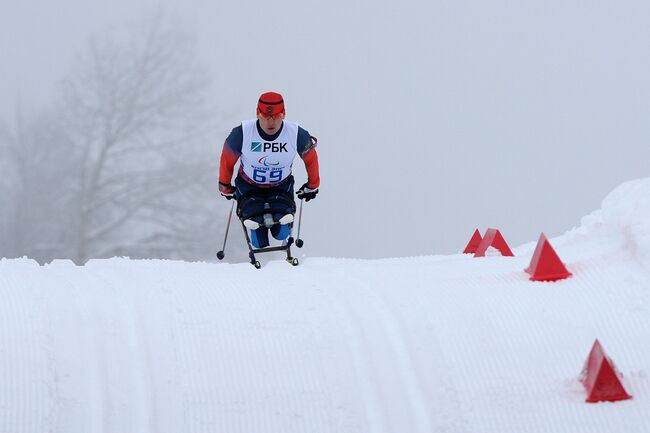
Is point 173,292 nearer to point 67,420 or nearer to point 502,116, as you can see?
point 67,420

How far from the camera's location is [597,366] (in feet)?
19.3

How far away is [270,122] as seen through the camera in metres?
8.67

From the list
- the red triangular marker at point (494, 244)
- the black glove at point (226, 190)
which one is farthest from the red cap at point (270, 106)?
the red triangular marker at point (494, 244)

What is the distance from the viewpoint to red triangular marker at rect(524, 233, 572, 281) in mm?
6918

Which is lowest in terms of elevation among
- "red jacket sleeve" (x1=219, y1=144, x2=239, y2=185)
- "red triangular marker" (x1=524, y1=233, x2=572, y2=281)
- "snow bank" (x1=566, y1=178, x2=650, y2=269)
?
"red triangular marker" (x1=524, y1=233, x2=572, y2=281)

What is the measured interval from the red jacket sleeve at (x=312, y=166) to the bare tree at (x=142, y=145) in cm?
2151

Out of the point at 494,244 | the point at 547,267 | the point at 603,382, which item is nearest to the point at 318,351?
the point at 603,382

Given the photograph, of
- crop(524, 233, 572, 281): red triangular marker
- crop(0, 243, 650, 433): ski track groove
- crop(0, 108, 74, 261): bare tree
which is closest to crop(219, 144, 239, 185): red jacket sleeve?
crop(0, 243, 650, 433): ski track groove

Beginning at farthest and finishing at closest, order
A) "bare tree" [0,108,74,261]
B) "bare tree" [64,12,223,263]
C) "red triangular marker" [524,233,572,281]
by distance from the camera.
Result: "bare tree" [0,108,74,261], "bare tree" [64,12,223,263], "red triangular marker" [524,233,572,281]

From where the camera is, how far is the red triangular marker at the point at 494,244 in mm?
8594

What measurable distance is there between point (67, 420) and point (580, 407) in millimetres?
2427

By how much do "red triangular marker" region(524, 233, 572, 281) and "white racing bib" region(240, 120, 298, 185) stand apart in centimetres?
252

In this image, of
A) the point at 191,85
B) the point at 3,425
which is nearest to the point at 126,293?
the point at 3,425

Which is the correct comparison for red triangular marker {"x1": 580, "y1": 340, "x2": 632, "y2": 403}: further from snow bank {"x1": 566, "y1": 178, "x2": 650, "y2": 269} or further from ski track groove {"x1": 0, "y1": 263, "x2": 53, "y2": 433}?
ski track groove {"x1": 0, "y1": 263, "x2": 53, "y2": 433}
